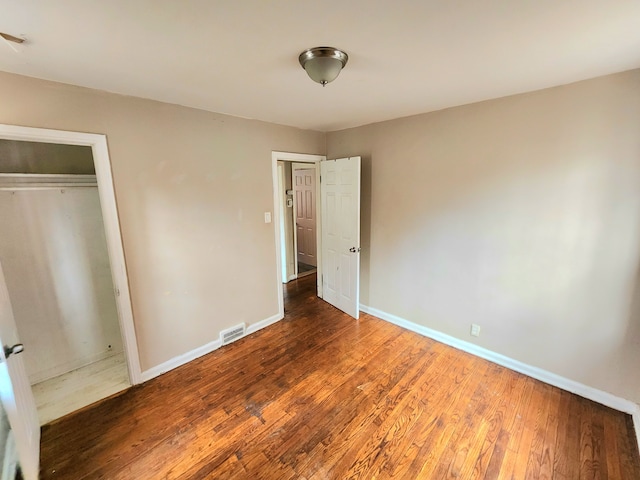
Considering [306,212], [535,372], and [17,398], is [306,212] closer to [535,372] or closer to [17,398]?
[535,372]

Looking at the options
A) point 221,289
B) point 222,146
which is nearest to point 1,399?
point 221,289

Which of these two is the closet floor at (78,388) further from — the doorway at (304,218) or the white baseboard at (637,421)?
the white baseboard at (637,421)

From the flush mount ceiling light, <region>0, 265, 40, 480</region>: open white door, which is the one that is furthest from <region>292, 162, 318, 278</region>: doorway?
<region>0, 265, 40, 480</region>: open white door

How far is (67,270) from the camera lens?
7.77 feet

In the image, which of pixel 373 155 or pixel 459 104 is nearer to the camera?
pixel 459 104

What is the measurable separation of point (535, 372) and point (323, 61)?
114 inches

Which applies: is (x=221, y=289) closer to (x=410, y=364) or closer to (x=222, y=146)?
(x=222, y=146)

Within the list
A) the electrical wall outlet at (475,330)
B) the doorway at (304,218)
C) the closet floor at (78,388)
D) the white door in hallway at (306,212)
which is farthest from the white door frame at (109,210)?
the white door in hallway at (306,212)

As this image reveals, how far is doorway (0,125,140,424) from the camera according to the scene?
2.10 metres

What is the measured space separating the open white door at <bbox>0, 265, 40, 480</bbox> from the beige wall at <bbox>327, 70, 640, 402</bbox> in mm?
Answer: 3016

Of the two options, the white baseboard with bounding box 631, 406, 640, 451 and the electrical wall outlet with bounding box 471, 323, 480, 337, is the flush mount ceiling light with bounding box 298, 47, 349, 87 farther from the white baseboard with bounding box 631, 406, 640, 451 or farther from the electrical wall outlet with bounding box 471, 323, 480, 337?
the white baseboard with bounding box 631, 406, 640, 451

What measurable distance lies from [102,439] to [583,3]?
11.3 feet

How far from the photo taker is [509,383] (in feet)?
7.56

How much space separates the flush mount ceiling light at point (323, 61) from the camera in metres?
1.42
